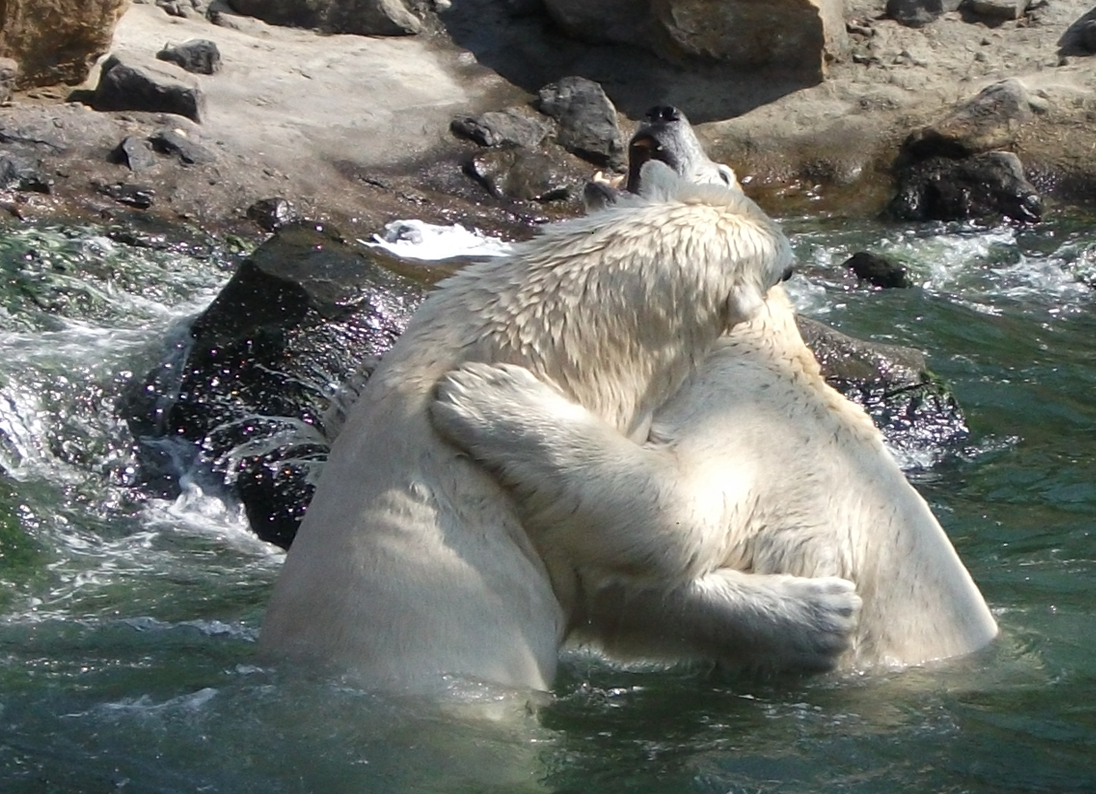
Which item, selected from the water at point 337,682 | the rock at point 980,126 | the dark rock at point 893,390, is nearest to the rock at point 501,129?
the rock at point 980,126

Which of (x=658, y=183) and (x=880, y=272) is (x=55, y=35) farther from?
(x=658, y=183)

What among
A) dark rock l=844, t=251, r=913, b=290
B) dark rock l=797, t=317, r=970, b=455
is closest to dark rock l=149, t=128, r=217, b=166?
dark rock l=844, t=251, r=913, b=290

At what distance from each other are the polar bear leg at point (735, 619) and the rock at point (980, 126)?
31.0 ft

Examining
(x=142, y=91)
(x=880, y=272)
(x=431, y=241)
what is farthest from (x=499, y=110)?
(x=880, y=272)

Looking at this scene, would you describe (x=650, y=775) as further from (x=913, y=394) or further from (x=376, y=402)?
(x=913, y=394)

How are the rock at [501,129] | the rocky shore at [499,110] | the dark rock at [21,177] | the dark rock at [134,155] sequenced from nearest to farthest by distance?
the dark rock at [21,177] < the dark rock at [134,155] < the rocky shore at [499,110] < the rock at [501,129]

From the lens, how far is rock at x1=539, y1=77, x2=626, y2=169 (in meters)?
12.6

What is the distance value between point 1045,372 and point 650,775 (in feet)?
19.3

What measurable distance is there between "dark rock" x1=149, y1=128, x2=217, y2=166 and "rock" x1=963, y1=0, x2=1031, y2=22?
756 cm

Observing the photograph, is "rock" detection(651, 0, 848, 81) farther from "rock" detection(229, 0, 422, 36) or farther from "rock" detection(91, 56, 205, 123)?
"rock" detection(91, 56, 205, 123)

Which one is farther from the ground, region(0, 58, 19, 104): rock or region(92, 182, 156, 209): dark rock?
region(0, 58, 19, 104): rock

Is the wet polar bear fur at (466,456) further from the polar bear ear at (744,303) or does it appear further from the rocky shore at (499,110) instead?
the rocky shore at (499,110)

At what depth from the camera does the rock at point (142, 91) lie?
10.9 m

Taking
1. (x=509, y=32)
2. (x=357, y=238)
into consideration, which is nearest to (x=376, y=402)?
(x=357, y=238)
